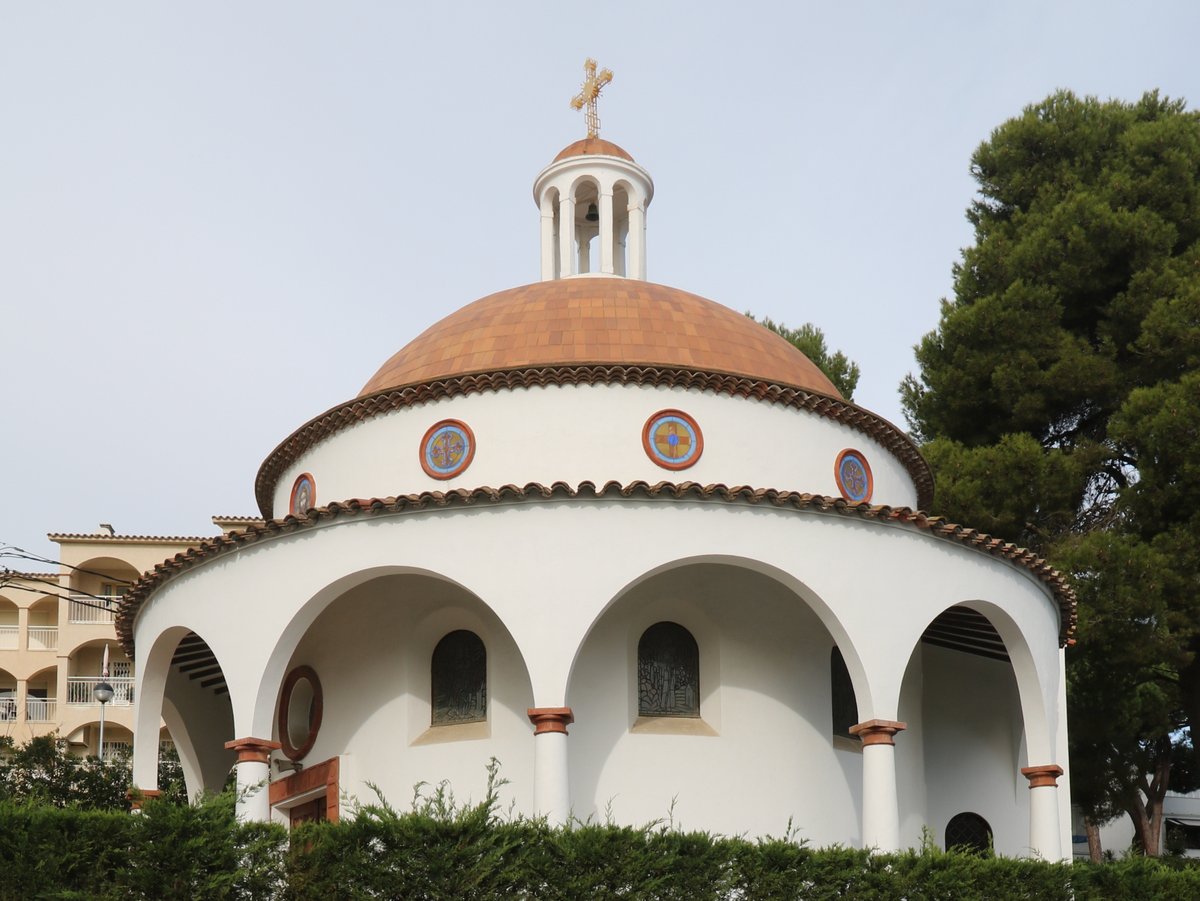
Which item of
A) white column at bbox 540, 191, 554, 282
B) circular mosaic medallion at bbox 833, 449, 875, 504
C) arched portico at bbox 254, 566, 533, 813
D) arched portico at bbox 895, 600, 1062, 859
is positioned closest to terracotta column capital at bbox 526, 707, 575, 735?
arched portico at bbox 254, 566, 533, 813

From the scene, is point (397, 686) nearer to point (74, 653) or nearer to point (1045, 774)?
point (1045, 774)

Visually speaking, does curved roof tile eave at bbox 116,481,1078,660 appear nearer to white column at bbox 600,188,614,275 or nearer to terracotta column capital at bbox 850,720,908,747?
terracotta column capital at bbox 850,720,908,747

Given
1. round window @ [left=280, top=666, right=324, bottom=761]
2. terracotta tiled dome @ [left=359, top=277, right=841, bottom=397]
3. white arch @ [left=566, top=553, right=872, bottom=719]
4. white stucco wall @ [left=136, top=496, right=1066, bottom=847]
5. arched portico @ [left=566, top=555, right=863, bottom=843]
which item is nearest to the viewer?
white stucco wall @ [left=136, top=496, right=1066, bottom=847]

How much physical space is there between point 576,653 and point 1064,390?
56.1 ft

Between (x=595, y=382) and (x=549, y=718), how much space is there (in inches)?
187

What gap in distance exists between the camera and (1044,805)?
1599 cm

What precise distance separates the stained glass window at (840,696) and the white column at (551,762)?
405cm

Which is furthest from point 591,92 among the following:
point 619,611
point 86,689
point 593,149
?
point 86,689

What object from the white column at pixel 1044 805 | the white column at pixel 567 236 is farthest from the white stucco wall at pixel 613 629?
the white column at pixel 567 236

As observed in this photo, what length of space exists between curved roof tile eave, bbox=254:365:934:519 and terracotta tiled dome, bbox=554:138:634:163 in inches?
226

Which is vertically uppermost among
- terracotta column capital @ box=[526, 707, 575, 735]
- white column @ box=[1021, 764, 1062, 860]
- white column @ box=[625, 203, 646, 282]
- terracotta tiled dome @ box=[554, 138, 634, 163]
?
terracotta tiled dome @ box=[554, 138, 634, 163]

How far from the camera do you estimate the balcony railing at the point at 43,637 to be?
53938 millimetres

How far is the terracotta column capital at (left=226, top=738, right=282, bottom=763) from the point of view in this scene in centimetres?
1465

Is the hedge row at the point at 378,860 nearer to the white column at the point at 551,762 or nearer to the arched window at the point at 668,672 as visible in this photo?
the white column at the point at 551,762
